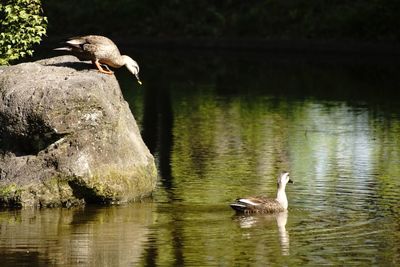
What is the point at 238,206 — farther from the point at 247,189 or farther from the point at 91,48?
the point at 91,48

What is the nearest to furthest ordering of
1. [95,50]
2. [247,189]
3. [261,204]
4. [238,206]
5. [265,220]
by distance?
1. [265,220]
2. [238,206]
3. [261,204]
4. [95,50]
5. [247,189]

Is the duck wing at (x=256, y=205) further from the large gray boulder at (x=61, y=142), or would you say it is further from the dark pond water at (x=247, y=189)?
the large gray boulder at (x=61, y=142)

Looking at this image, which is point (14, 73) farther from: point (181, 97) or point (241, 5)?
point (241, 5)

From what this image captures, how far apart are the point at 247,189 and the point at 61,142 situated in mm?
3813

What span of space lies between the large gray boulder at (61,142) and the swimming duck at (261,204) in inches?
77.1

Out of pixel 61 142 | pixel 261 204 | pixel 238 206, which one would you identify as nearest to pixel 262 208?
pixel 261 204

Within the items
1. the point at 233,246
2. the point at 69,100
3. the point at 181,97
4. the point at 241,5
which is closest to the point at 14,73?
the point at 69,100

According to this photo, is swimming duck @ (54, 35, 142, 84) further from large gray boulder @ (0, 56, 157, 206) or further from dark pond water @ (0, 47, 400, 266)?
dark pond water @ (0, 47, 400, 266)

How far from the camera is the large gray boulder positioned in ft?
62.4

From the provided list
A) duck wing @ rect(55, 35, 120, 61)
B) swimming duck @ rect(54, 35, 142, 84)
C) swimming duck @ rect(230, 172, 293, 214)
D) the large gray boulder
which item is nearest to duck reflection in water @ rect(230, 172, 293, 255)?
swimming duck @ rect(230, 172, 293, 214)

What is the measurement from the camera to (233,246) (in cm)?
1647

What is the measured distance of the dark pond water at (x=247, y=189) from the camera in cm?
1611

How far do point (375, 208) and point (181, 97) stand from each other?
70.8 ft

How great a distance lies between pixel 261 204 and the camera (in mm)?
18875
